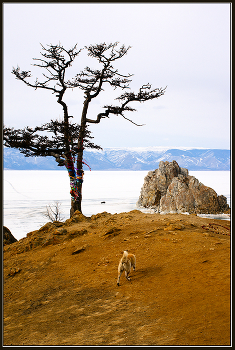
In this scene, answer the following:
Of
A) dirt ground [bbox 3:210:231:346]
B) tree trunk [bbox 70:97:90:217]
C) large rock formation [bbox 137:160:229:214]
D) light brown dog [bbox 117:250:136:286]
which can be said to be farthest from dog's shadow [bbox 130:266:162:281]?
large rock formation [bbox 137:160:229:214]

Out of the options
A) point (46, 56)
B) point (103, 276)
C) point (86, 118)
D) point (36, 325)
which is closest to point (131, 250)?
point (103, 276)

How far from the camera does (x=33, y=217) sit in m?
26.5

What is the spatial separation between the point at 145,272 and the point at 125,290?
2.57 ft

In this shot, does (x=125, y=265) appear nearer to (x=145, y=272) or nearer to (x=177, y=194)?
(x=145, y=272)

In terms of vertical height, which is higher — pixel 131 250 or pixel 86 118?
pixel 86 118

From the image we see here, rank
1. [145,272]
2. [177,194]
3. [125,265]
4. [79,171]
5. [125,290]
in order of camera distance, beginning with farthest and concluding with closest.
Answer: [177,194], [79,171], [145,272], [125,265], [125,290]

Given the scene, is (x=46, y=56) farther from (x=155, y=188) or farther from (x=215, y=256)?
(x=155, y=188)

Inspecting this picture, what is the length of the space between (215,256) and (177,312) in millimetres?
1643

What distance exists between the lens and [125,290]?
6562 millimetres

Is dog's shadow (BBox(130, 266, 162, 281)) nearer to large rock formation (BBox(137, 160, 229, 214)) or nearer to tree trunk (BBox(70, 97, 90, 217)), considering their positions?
tree trunk (BBox(70, 97, 90, 217))

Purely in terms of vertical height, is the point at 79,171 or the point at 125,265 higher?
the point at 79,171

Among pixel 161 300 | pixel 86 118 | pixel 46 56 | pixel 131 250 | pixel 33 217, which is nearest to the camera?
pixel 161 300

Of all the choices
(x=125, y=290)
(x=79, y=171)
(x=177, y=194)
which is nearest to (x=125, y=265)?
(x=125, y=290)

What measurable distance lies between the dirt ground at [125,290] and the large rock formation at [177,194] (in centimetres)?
1681
